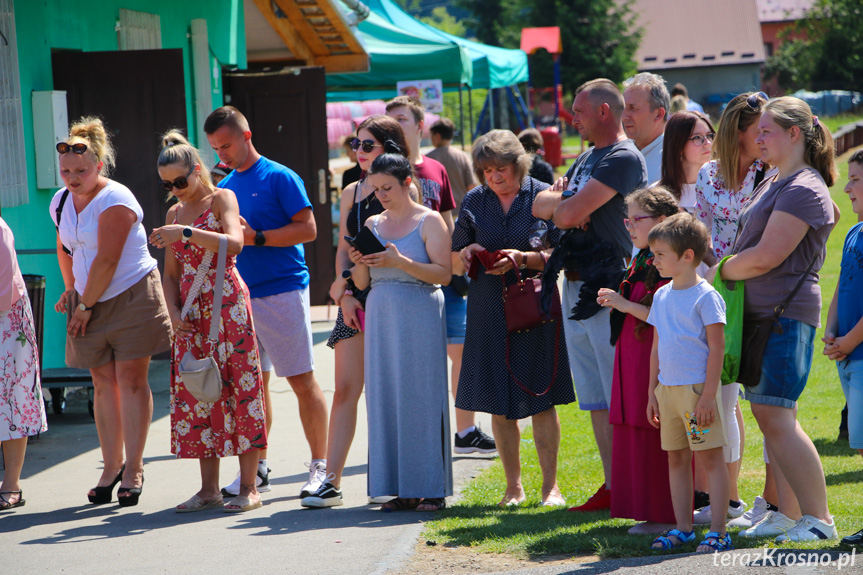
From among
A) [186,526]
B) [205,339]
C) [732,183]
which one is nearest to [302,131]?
[205,339]

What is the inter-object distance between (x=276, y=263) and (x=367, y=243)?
0.78 m

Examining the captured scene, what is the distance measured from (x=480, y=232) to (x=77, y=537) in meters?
2.54

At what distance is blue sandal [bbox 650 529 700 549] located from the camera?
4.00m

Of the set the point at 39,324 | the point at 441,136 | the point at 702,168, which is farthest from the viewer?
the point at 441,136

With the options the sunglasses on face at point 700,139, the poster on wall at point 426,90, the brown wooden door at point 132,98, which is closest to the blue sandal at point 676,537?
the sunglasses on face at point 700,139

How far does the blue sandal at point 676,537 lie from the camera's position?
400cm

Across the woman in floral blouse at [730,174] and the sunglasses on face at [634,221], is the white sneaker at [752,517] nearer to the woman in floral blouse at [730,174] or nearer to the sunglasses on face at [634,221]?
the woman in floral blouse at [730,174]

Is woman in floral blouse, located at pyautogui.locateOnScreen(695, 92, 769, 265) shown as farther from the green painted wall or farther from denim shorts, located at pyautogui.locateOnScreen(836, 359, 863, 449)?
the green painted wall

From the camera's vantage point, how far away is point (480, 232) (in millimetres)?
5117

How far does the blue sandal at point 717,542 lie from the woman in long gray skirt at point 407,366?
153 centimetres

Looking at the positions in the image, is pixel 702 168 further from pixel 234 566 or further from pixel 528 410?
pixel 234 566

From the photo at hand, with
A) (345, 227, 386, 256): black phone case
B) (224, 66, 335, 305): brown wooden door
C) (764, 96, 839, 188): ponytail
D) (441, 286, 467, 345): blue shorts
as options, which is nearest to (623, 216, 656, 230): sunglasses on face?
(764, 96, 839, 188): ponytail

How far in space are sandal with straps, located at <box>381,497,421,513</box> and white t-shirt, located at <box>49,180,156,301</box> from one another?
1869 millimetres

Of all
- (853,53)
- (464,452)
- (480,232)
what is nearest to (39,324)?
(464,452)
